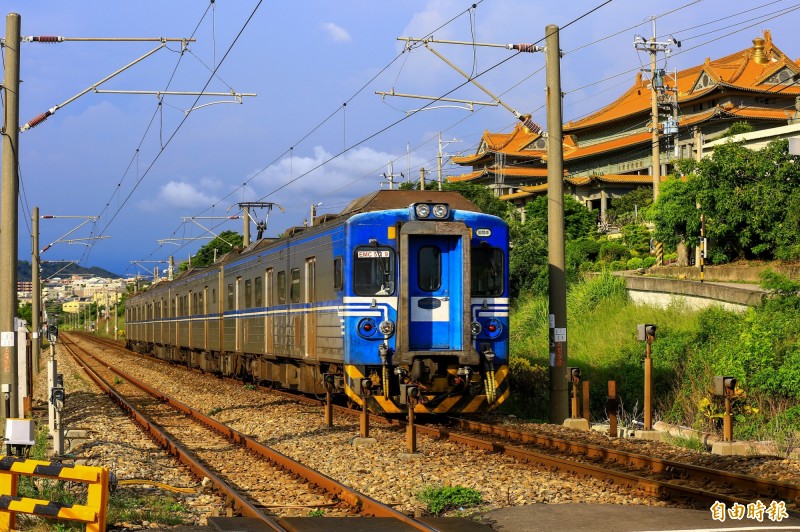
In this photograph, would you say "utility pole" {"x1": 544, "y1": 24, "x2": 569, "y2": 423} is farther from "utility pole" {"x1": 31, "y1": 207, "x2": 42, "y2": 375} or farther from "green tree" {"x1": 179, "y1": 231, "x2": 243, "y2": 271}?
"green tree" {"x1": 179, "y1": 231, "x2": 243, "y2": 271}

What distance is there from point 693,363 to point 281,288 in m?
7.59

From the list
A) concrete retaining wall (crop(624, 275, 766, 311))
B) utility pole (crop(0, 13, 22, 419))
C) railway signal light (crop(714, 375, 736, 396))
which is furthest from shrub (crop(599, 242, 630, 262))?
utility pole (crop(0, 13, 22, 419))

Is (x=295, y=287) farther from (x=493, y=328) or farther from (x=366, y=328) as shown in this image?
(x=493, y=328)

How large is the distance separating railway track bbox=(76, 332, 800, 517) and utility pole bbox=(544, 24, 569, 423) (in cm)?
225

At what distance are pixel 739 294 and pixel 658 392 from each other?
358cm

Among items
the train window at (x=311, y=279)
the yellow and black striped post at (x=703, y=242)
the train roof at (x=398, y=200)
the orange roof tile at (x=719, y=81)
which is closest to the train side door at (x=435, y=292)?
the train roof at (x=398, y=200)

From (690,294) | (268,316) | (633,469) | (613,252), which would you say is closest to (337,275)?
(268,316)

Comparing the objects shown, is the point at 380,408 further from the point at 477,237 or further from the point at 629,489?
the point at 629,489

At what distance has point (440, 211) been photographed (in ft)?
47.9

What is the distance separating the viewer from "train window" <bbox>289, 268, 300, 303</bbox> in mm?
18031

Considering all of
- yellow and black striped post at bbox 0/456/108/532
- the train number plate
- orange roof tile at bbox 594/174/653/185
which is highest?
orange roof tile at bbox 594/174/653/185

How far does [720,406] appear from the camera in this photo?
1441 centimetres

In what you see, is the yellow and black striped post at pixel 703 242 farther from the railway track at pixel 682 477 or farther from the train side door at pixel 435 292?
the railway track at pixel 682 477

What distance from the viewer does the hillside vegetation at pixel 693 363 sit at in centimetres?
1455
